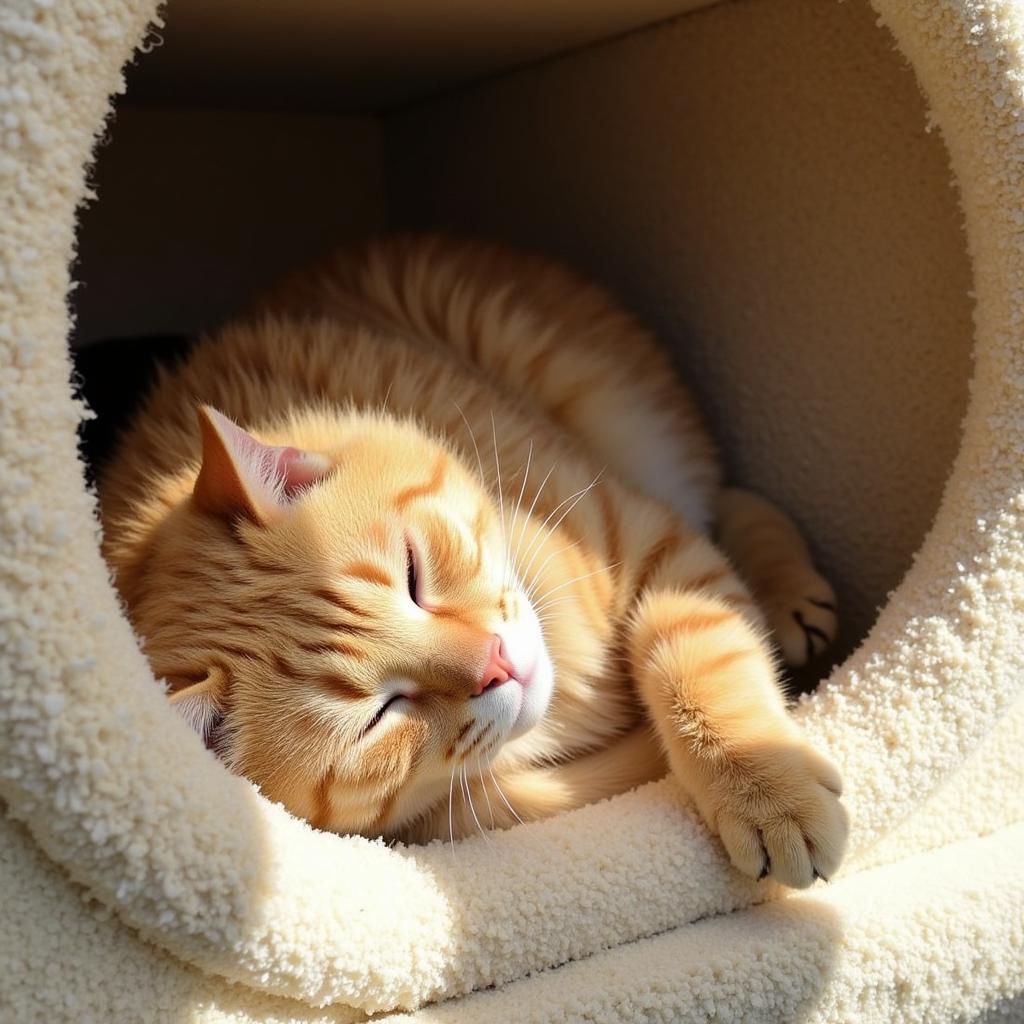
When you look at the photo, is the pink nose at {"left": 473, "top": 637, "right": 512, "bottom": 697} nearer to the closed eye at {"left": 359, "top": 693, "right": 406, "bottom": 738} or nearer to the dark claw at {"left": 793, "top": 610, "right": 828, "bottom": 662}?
the closed eye at {"left": 359, "top": 693, "right": 406, "bottom": 738}

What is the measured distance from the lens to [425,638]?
3.08ft

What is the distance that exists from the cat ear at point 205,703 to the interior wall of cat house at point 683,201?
0.88 metres

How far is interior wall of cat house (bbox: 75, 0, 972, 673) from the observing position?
138 cm

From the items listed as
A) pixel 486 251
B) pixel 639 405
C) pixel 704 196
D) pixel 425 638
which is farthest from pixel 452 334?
pixel 425 638

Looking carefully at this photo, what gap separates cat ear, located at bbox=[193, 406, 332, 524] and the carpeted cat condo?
0.54 ft

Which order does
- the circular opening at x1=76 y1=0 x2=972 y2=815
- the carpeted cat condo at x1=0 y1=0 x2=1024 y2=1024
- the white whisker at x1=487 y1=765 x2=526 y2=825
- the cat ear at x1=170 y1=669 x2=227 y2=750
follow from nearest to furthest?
1. the carpeted cat condo at x1=0 y1=0 x2=1024 y2=1024
2. the cat ear at x1=170 y1=669 x2=227 y2=750
3. the white whisker at x1=487 y1=765 x2=526 y2=825
4. the circular opening at x1=76 y1=0 x2=972 y2=815

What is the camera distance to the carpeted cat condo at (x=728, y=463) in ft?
2.45

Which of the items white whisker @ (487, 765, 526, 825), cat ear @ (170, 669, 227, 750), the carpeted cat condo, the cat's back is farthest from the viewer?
the cat's back

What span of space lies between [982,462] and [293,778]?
74 cm

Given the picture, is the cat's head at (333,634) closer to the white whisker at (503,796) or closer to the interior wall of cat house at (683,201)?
the white whisker at (503,796)

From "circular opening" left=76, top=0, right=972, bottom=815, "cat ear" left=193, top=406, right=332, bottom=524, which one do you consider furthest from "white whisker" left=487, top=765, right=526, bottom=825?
"circular opening" left=76, top=0, right=972, bottom=815

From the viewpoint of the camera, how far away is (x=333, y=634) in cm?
94

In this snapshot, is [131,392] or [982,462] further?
[131,392]

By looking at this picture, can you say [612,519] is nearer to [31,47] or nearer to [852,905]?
[852,905]
